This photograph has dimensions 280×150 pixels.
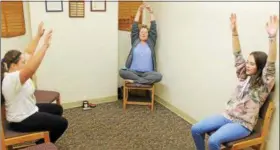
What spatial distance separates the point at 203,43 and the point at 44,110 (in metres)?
1.55

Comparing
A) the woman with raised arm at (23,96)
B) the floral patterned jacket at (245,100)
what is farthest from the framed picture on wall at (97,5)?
the floral patterned jacket at (245,100)

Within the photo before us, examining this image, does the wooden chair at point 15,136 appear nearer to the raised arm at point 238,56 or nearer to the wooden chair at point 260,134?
the wooden chair at point 260,134

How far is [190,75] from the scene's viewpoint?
295 centimetres

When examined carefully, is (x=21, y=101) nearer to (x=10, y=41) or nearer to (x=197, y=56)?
(x=10, y=41)

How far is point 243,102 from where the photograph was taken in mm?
2057

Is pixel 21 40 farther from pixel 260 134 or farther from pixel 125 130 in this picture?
pixel 260 134

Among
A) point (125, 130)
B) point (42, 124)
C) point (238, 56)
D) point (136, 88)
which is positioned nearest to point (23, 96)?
point (42, 124)

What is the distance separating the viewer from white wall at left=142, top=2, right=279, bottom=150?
2.14 m

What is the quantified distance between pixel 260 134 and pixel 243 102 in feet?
0.91

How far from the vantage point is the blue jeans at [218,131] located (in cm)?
198

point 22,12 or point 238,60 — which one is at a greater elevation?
point 22,12

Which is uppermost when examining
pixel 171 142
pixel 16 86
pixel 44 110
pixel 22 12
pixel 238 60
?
pixel 22 12

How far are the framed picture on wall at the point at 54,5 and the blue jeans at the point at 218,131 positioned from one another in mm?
1875

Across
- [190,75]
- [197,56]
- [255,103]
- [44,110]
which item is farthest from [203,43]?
[44,110]
